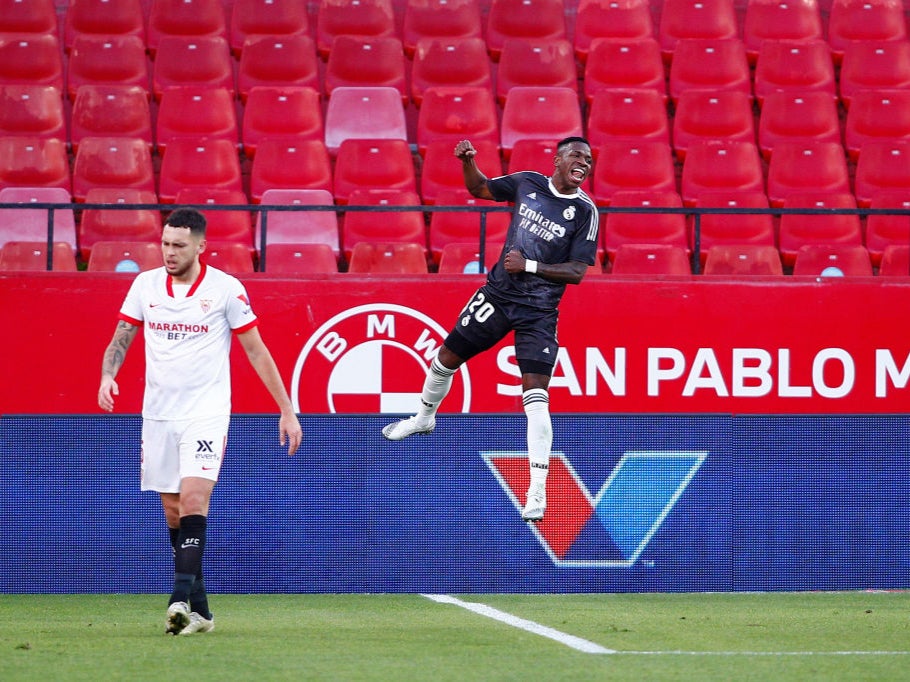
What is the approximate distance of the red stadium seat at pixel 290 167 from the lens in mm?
14195

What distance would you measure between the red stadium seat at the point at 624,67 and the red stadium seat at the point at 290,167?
3135mm

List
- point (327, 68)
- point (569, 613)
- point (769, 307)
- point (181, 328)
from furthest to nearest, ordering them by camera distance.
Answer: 1. point (327, 68)
2. point (769, 307)
3. point (569, 613)
4. point (181, 328)

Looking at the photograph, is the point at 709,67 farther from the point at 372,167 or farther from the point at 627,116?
the point at 372,167

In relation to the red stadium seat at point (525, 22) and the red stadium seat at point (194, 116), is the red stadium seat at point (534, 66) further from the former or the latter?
the red stadium seat at point (194, 116)

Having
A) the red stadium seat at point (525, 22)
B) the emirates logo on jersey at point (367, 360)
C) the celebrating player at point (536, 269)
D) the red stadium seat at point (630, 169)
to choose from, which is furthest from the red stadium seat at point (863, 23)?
the celebrating player at point (536, 269)

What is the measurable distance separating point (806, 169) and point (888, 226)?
0.98 meters

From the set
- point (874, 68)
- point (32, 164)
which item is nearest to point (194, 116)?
point (32, 164)

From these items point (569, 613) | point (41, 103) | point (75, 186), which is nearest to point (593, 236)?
point (569, 613)

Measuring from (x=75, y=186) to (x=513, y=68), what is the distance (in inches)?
187

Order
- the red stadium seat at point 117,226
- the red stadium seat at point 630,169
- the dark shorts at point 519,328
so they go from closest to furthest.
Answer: the dark shorts at point 519,328, the red stadium seat at point 117,226, the red stadium seat at point 630,169

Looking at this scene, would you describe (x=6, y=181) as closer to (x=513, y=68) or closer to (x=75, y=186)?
(x=75, y=186)

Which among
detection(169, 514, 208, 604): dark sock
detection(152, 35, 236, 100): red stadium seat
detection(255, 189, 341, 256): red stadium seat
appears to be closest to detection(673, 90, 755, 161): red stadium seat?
detection(255, 189, 341, 256): red stadium seat

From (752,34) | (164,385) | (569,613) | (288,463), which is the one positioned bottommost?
(569,613)

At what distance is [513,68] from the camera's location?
1589 cm
